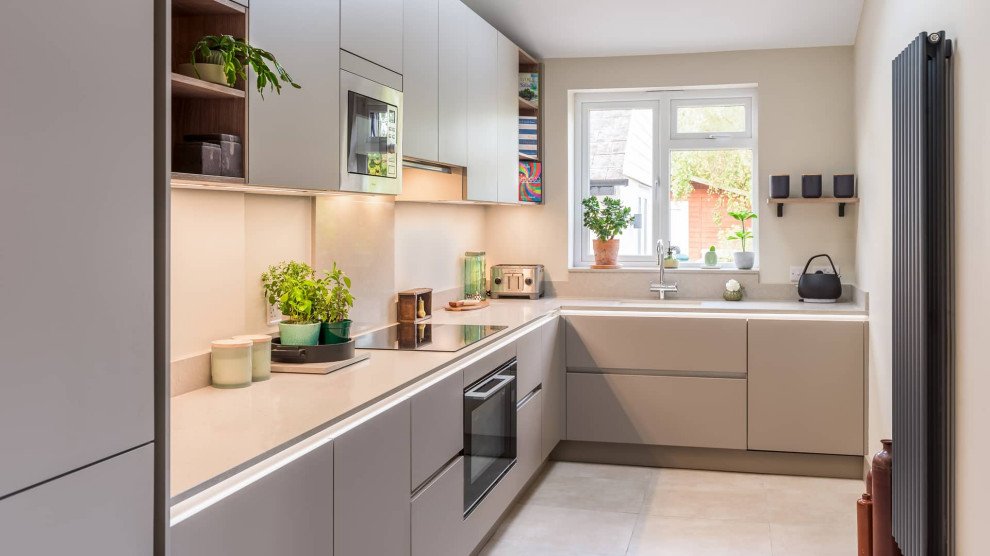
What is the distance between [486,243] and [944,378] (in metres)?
3.15

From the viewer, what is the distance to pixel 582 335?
4.54 m

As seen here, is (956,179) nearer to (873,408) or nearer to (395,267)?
(873,408)

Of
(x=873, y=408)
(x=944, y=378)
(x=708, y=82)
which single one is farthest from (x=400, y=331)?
(x=708, y=82)

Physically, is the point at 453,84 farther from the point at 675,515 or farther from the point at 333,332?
the point at 675,515

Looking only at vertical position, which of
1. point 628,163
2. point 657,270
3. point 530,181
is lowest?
A: point 657,270

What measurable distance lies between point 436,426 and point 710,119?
3.23 m

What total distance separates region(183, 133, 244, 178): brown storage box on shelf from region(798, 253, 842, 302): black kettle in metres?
3.40

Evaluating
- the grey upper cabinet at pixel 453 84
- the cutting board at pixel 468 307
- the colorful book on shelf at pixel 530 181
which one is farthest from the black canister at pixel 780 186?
the grey upper cabinet at pixel 453 84

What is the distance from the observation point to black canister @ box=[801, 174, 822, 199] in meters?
4.65

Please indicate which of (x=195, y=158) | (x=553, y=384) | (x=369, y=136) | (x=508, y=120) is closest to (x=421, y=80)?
(x=369, y=136)

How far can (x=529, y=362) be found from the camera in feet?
12.7

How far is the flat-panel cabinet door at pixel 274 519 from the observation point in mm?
1437

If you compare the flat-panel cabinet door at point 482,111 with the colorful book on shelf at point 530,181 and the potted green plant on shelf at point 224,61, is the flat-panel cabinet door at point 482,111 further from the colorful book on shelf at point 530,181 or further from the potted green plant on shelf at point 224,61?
the potted green plant on shelf at point 224,61

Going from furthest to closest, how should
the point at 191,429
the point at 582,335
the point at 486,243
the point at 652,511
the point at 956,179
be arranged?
the point at 486,243, the point at 582,335, the point at 652,511, the point at 956,179, the point at 191,429
